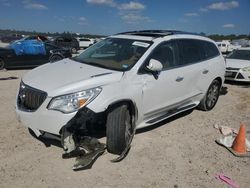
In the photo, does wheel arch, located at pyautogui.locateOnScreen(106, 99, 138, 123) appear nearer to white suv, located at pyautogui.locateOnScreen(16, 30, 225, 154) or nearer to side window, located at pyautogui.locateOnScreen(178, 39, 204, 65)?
white suv, located at pyautogui.locateOnScreen(16, 30, 225, 154)

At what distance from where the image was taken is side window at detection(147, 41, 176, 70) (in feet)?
17.9

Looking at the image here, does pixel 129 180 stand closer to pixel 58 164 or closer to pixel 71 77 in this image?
pixel 58 164

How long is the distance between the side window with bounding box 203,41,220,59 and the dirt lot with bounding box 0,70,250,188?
1875mm

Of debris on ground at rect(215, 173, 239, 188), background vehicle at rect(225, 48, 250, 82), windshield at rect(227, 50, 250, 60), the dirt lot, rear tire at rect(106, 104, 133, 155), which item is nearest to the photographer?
the dirt lot

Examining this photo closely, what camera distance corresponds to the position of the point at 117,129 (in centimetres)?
452

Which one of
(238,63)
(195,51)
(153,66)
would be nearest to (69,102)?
(153,66)

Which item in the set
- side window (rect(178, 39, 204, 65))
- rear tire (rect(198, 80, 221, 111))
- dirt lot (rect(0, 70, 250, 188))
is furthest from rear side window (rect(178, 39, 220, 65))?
dirt lot (rect(0, 70, 250, 188))

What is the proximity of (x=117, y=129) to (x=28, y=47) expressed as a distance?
12.1m

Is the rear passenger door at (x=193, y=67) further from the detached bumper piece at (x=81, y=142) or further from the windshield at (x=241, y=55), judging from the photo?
the windshield at (x=241, y=55)

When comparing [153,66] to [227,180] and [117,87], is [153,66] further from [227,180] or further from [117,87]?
[227,180]

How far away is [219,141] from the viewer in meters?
5.58

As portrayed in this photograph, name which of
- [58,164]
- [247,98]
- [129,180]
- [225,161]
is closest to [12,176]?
[58,164]

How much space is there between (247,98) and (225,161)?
5492 millimetres

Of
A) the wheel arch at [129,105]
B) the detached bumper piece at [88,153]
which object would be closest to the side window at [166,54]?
the wheel arch at [129,105]
